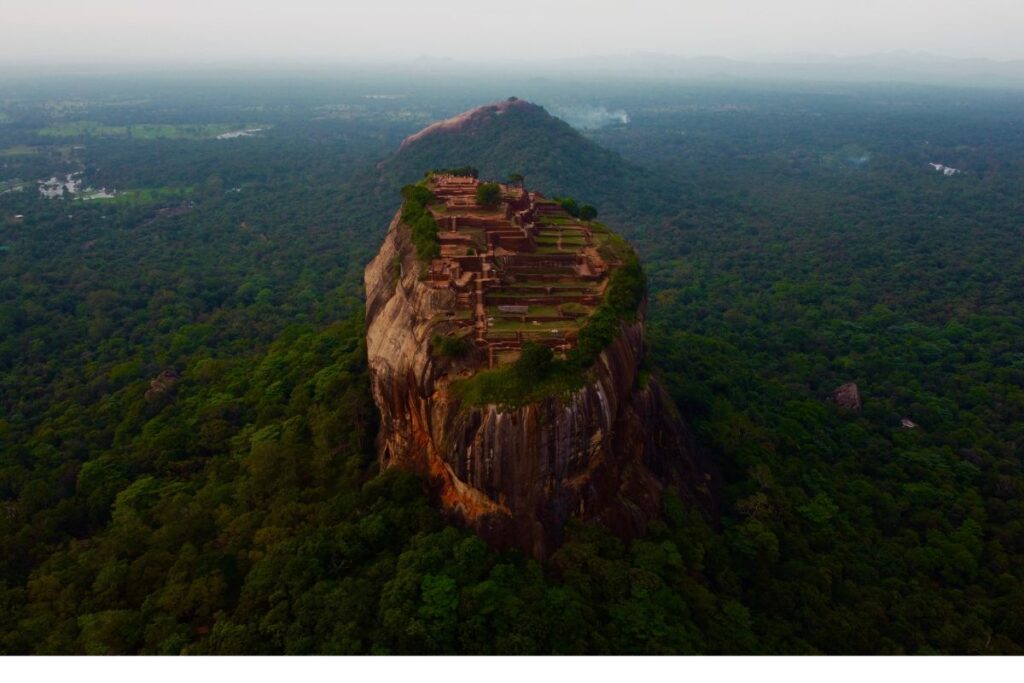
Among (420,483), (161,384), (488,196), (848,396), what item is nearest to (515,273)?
(488,196)

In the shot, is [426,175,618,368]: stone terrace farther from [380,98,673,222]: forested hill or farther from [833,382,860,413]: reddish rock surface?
[380,98,673,222]: forested hill

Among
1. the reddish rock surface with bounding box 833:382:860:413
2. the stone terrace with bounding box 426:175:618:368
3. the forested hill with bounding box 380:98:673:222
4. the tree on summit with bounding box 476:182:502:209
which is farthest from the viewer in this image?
the forested hill with bounding box 380:98:673:222

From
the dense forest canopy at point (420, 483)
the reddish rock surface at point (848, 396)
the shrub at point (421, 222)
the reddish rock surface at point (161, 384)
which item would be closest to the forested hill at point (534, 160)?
the dense forest canopy at point (420, 483)

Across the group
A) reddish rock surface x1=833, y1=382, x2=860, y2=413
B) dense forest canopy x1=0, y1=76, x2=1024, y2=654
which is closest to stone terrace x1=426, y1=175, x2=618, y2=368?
dense forest canopy x1=0, y1=76, x2=1024, y2=654

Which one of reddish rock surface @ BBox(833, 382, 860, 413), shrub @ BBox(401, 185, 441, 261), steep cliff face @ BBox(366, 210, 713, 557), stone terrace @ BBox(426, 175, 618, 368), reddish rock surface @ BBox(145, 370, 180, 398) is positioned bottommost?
reddish rock surface @ BBox(833, 382, 860, 413)

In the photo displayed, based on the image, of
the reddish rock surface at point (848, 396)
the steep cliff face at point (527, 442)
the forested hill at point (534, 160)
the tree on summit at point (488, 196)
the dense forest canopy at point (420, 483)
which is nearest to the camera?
the dense forest canopy at point (420, 483)

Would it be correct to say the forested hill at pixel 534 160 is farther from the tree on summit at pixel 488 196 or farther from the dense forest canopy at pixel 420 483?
the tree on summit at pixel 488 196

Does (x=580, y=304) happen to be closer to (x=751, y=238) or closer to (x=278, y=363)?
(x=278, y=363)

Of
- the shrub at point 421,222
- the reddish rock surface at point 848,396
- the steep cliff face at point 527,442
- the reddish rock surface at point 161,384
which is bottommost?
the reddish rock surface at point 848,396
